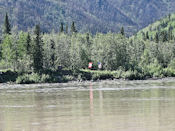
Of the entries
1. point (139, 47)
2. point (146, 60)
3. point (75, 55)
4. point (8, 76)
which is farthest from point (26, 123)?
point (139, 47)

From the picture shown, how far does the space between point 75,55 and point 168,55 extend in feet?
144

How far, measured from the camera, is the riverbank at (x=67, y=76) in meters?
104

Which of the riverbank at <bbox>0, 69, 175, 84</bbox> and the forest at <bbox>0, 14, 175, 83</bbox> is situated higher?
the forest at <bbox>0, 14, 175, 83</bbox>

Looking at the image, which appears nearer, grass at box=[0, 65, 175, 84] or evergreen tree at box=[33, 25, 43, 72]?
grass at box=[0, 65, 175, 84]

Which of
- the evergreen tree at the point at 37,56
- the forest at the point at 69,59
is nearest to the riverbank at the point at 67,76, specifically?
the forest at the point at 69,59

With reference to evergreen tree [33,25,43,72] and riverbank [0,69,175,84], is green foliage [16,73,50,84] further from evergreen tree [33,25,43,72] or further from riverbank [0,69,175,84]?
evergreen tree [33,25,43,72]

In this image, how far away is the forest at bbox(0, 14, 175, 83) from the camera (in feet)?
367

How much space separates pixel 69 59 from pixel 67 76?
880 inches

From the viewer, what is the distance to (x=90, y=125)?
2811 cm

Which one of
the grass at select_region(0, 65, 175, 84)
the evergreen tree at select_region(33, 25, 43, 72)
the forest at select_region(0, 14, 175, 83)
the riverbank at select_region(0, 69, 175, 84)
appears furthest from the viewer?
the evergreen tree at select_region(33, 25, 43, 72)

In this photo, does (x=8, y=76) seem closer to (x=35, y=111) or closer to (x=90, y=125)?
(x=35, y=111)

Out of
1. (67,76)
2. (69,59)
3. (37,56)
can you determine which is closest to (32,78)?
(67,76)

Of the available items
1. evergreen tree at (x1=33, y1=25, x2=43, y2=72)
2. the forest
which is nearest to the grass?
the forest

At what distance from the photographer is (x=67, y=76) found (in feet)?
363
